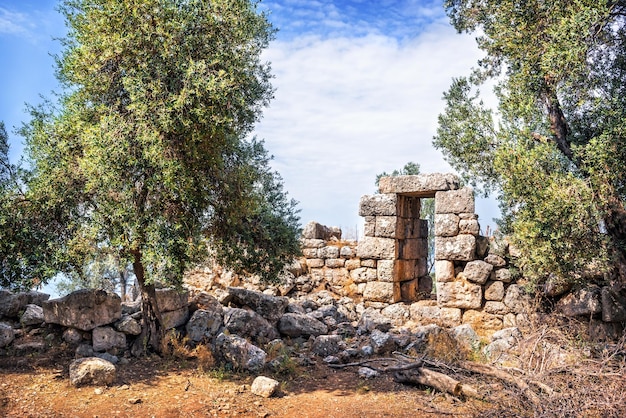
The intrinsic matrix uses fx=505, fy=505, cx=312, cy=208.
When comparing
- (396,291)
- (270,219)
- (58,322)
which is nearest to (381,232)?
(396,291)

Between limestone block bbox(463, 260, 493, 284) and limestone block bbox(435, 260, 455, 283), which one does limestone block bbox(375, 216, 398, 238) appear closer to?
limestone block bbox(435, 260, 455, 283)

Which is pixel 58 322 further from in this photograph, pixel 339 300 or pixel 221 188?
pixel 339 300

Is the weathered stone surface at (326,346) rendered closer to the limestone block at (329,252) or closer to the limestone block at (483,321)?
the limestone block at (483,321)

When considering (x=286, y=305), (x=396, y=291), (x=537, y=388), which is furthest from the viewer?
(x=396, y=291)

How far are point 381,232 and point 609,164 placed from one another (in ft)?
19.7

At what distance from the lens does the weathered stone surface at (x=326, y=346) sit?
9844 mm

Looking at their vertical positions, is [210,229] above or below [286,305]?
above

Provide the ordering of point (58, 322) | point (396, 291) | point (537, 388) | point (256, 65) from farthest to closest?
point (396, 291) < point (256, 65) < point (58, 322) < point (537, 388)

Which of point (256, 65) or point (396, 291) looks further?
point (396, 291)

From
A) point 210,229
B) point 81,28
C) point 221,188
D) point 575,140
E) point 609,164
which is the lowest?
point 210,229

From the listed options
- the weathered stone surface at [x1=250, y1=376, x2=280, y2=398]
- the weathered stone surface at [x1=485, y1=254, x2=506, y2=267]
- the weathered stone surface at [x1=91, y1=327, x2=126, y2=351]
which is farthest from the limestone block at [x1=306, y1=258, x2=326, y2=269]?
the weathered stone surface at [x1=250, y1=376, x2=280, y2=398]

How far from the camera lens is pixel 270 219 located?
388 inches

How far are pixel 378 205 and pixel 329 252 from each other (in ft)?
6.70

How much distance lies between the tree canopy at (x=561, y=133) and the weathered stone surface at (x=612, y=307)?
1196 mm
